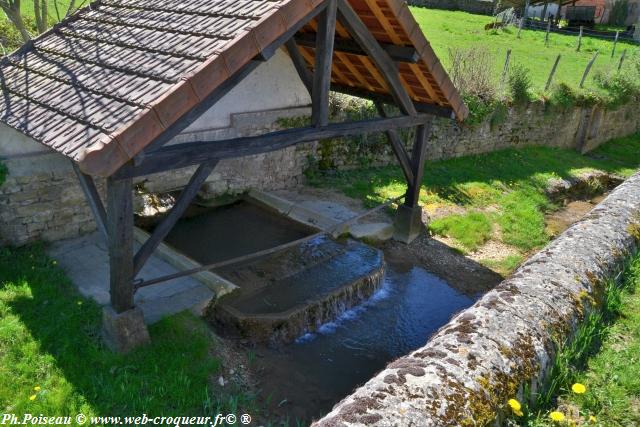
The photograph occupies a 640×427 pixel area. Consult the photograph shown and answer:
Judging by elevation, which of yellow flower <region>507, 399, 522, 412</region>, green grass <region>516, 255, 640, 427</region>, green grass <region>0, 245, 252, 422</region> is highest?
yellow flower <region>507, 399, 522, 412</region>

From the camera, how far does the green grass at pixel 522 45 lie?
18.7 meters

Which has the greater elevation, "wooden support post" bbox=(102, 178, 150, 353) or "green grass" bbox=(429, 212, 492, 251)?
"wooden support post" bbox=(102, 178, 150, 353)

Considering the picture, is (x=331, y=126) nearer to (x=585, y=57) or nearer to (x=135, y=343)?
(x=135, y=343)

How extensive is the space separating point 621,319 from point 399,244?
399 cm

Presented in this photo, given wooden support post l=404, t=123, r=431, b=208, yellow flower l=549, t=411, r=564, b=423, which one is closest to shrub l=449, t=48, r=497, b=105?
wooden support post l=404, t=123, r=431, b=208

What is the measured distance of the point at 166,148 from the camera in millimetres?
4801

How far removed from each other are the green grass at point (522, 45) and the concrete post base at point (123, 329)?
13310 millimetres

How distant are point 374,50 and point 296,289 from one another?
309cm

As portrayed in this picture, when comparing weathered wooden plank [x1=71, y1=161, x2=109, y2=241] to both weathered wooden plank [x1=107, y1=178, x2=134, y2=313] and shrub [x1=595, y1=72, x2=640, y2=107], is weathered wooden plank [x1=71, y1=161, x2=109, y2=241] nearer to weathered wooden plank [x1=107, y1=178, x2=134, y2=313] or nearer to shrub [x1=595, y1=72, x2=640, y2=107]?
weathered wooden plank [x1=107, y1=178, x2=134, y2=313]

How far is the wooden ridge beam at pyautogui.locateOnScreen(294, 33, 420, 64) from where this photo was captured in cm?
610

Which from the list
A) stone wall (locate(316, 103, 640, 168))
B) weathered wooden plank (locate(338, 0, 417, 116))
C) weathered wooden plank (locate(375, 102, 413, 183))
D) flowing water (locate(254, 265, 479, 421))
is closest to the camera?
flowing water (locate(254, 265, 479, 421))

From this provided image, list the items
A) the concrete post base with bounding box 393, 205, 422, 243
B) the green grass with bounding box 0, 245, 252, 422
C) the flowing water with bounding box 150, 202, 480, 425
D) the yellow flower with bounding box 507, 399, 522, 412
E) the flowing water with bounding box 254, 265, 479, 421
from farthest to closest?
the concrete post base with bounding box 393, 205, 422, 243, the flowing water with bounding box 150, 202, 480, 425, the flowing water with bounding box 254, 265, 479, 421, the green grass with bounding box 0, 245, 252, 422, the yellow flower with bounding box 507, 399, 522, 412

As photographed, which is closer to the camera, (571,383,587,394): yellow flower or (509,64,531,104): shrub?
(571,383,587,394): yellow flower

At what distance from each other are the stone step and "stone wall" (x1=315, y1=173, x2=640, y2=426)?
2446 mm
